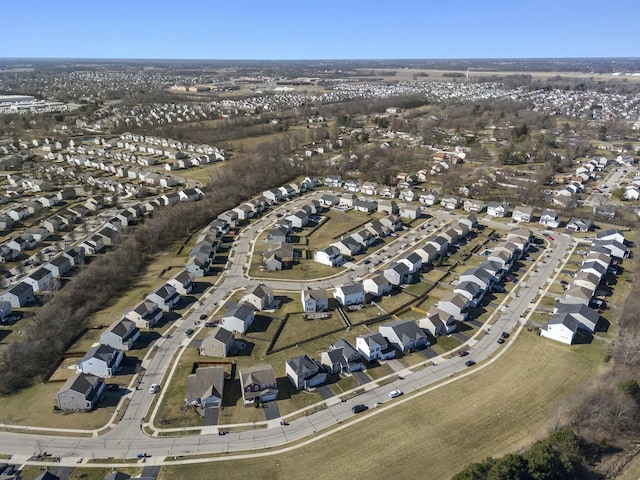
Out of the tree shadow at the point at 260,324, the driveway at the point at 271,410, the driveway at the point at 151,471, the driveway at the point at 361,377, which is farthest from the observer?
the tree shadow at the point at 260,324

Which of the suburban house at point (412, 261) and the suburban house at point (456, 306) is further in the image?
the suburban house at point (412, 261)

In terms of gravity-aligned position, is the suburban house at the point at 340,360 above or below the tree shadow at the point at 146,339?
above

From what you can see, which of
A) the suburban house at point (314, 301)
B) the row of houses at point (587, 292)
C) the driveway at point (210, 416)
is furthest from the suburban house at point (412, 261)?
the driveway at point (210, 416)

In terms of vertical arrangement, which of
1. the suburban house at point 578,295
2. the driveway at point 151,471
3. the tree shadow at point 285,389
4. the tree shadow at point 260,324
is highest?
the suburban house at point 578,295

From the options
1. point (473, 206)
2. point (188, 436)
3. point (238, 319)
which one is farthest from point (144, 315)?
point (473, 206)

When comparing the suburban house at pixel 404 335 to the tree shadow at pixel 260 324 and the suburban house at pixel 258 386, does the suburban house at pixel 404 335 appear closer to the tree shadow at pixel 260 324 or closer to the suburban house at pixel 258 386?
the tree shadow at pixel 260 324

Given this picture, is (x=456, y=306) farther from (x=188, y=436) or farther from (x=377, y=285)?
(x=188, y=436)

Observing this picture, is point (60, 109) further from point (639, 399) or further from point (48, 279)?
point (639, 399)
